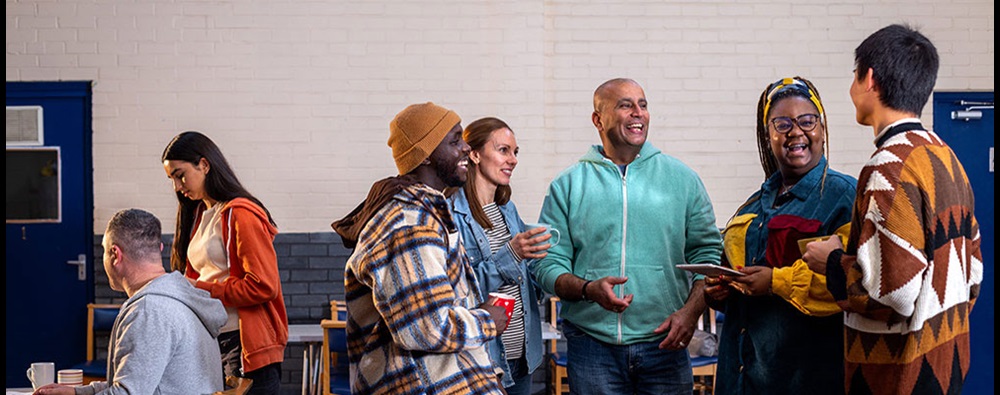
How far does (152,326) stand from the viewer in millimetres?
2750

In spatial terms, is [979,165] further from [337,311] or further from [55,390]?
[55,390]

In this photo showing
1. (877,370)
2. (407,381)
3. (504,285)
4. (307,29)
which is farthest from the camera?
(307,29)

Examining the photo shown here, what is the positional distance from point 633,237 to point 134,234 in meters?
1.58

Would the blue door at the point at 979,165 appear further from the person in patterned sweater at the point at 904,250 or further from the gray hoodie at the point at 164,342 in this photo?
the gray hoodie at the point at 164,342

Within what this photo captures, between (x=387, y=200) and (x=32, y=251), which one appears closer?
(x=387, y=200)

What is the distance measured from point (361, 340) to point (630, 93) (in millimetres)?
1376

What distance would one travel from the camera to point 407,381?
2463 mm

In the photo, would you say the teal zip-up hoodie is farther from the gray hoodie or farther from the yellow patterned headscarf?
the gray hoodie

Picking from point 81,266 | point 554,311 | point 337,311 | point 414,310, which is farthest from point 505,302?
point 81,266

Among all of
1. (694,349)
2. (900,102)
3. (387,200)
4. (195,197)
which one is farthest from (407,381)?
(694,349)

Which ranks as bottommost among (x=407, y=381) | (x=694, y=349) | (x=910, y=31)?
(x=694, y=349)

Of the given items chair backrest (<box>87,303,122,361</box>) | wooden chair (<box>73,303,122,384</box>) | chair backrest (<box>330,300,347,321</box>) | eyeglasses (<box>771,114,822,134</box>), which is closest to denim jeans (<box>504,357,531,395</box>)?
eyeglasses (<box>771,114,822,134</box>)

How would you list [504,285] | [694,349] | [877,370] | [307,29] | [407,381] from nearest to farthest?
[877,370], [407,381], [504,285], [694,349], [307,29]

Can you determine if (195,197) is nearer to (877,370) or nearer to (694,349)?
(877,370)
